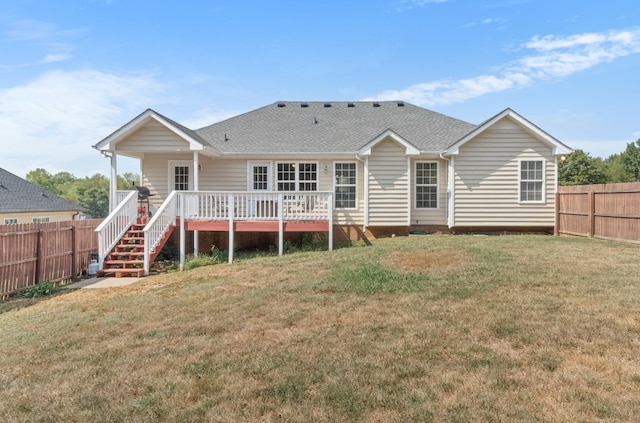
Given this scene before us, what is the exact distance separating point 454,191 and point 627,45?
1102cm

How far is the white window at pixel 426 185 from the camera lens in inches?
568

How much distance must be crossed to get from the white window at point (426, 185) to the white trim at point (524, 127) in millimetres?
1173

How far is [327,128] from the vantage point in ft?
53.8

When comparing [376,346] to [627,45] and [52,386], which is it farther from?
[627,45]

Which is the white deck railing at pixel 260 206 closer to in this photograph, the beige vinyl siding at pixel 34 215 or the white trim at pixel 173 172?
the white trim at pixel 173 172

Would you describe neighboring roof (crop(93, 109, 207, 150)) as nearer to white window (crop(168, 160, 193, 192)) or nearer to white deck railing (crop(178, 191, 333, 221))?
white deck railing (crop(178, 191, 333, 221))

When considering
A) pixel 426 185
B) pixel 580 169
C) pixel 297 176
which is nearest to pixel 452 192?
pixel 426 185

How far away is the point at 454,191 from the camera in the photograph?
13742 millimetres

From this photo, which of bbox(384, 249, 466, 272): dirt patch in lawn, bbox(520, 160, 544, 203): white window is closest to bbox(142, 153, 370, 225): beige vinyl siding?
bbox(384, 249, 466, 272): dirt patch in lawn

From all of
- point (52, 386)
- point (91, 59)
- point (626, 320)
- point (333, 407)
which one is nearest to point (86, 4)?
point (91, 59)

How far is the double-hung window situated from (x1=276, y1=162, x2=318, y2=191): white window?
88 centimetres

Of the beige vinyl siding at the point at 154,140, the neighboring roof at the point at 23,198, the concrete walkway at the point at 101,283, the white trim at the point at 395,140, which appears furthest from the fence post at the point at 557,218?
the neighboring roof at the point at 23,198

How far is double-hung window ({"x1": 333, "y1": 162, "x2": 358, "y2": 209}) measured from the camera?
1433cm

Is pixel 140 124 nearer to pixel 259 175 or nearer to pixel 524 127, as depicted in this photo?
pixel 259 175
